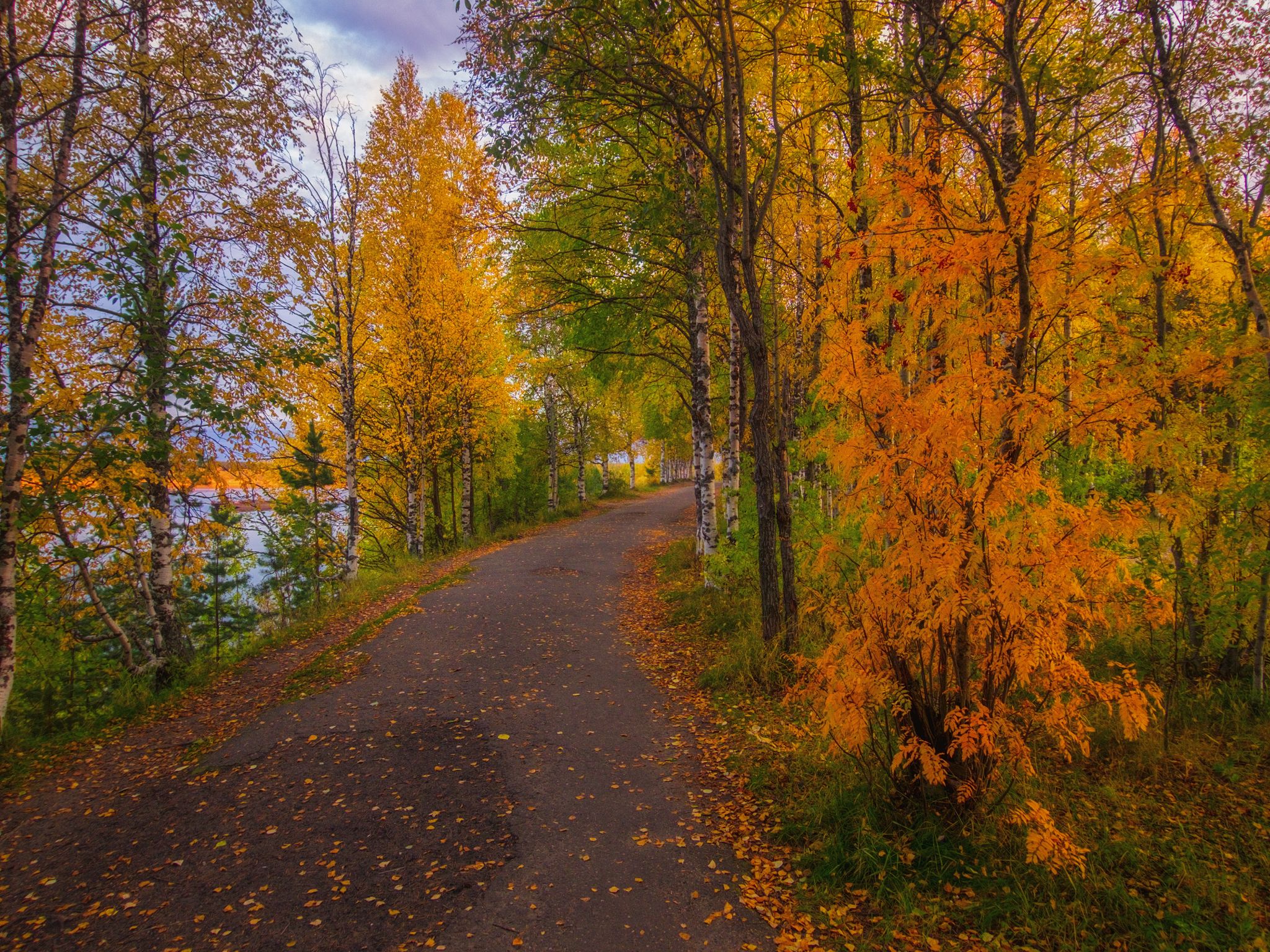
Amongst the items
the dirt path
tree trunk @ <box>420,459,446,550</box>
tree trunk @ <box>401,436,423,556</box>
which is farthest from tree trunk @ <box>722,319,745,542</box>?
tree trunk @ <box>420,459,446,550</box>

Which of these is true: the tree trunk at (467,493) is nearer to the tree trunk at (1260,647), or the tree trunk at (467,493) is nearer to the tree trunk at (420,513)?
the tree trunk at (420,513)

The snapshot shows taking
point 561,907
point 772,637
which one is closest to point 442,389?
point 772,637

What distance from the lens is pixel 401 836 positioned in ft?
13.1

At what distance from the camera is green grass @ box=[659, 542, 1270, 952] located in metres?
2.89

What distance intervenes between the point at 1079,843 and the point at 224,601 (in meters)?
14.6

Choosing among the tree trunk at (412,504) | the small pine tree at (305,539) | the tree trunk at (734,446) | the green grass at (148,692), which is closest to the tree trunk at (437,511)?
the tree trunk at (412,504)

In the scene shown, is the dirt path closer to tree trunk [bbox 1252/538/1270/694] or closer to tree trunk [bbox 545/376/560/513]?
tree trunk [bbox 1252/538/1270/694]

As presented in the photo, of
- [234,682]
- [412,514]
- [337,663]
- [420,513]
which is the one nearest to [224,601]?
[412,514]

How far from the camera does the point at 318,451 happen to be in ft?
45.9

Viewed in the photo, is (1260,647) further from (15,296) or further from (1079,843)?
(15,296)

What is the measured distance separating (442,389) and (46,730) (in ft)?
34.1

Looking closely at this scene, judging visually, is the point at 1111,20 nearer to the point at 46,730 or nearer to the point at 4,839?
the point at 4,839

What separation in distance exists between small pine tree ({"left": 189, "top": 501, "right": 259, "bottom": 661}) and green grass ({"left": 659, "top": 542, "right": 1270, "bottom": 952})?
8996mm

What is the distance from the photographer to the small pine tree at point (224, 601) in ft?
33.1
